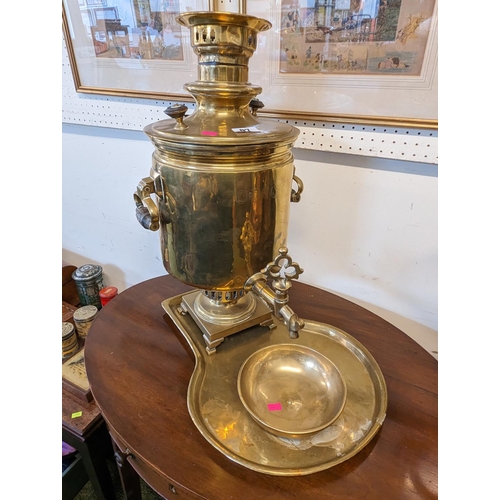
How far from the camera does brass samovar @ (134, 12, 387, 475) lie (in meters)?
0.59

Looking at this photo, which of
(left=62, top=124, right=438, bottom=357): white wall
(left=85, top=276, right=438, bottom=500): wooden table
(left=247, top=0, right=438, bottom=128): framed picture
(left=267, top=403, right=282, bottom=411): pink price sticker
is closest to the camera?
(left=85, top=276, right=438, bottom=500): wooden table

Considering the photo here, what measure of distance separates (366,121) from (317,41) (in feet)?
0.72

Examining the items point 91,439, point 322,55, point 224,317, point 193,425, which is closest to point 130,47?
point 322,55

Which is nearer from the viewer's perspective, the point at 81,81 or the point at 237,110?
the point at 237,110

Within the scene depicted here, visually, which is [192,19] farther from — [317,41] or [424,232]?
[424,232]

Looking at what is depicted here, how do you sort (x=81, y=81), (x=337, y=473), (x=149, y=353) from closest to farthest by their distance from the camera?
(x=337, y=473)
(x=149, y=353)
(x=81, y=81)

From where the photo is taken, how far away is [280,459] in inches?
21.9

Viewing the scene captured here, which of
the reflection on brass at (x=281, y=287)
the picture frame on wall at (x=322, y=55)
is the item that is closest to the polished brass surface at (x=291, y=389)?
the reflection on brass at (x=281, y=287)

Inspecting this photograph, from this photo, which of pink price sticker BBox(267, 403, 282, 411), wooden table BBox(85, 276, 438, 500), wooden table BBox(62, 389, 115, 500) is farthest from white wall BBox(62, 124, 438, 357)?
wooden table BBox(62, 389, 115, 500)

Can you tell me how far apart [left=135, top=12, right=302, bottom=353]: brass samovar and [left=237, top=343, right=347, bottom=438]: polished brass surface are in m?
0.16

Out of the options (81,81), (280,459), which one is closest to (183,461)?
(280,459)

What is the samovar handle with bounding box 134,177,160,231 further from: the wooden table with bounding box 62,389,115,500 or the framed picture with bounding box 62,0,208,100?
the wooden table with bounding box 62,389,115,500

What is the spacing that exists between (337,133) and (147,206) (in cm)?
51

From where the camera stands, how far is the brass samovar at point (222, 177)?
2.01ft
